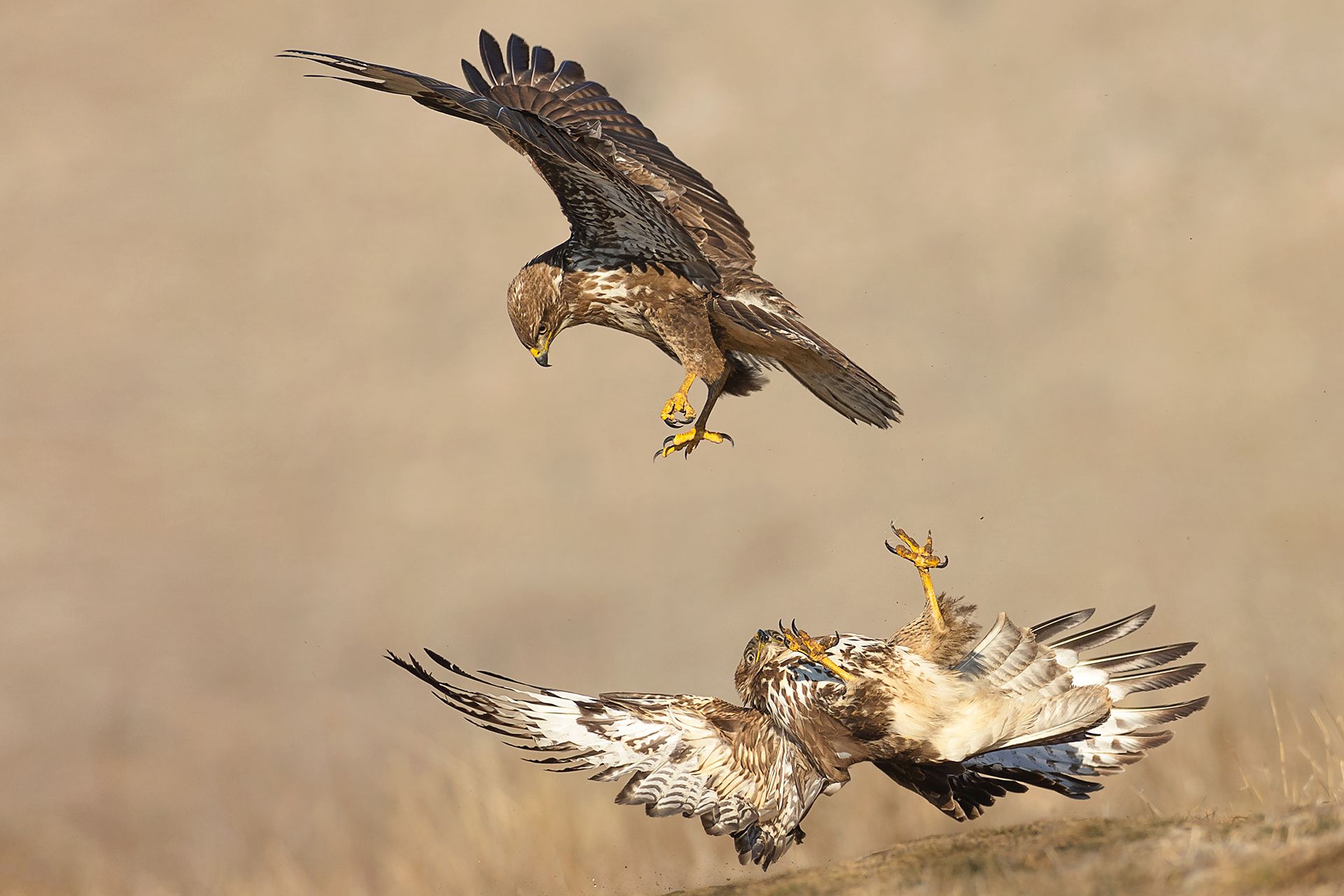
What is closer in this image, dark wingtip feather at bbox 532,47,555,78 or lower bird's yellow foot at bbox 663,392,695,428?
Result: lower bird's yellow foot at bbox 663,392,695,428

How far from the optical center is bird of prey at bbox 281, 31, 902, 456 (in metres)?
7.44

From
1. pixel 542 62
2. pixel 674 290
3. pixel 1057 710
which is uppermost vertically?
pixel 542 62

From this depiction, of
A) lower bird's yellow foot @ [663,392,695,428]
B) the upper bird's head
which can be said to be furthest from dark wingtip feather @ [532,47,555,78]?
lower bird's yellow foot @ [663,392,695,428]

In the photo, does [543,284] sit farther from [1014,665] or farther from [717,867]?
[717,867]

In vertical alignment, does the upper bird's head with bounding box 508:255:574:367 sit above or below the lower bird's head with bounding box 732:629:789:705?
above

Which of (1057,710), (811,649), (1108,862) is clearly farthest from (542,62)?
(1108,862)

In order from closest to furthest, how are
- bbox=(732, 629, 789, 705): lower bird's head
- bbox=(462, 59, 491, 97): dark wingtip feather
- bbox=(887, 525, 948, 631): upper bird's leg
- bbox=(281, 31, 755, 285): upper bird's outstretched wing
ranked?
bbox=(281, 31, 755, 285): upper bird's outstretched wing → bbox=(732, 629, 789, 705): lower bird's head → bbox=(887, 525, 948, 631): upper bird's leg → bbox=(462, 59, 491, 97): dark wingtip feather

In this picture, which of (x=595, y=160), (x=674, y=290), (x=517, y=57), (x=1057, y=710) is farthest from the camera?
(x=517, y=57)

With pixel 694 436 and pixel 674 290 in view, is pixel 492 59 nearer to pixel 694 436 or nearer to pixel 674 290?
pixel 674 290

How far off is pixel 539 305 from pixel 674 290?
74 centimetres

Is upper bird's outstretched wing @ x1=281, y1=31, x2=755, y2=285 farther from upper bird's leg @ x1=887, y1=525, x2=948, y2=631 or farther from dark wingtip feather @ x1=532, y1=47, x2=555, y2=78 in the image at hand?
upper bird's leg @ x1=887, y1=525, x2=948, y2=631

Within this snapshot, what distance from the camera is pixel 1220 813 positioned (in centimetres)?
673

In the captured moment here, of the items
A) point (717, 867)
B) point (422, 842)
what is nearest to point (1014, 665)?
point (717, 867)

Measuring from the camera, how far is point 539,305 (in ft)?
25.9
